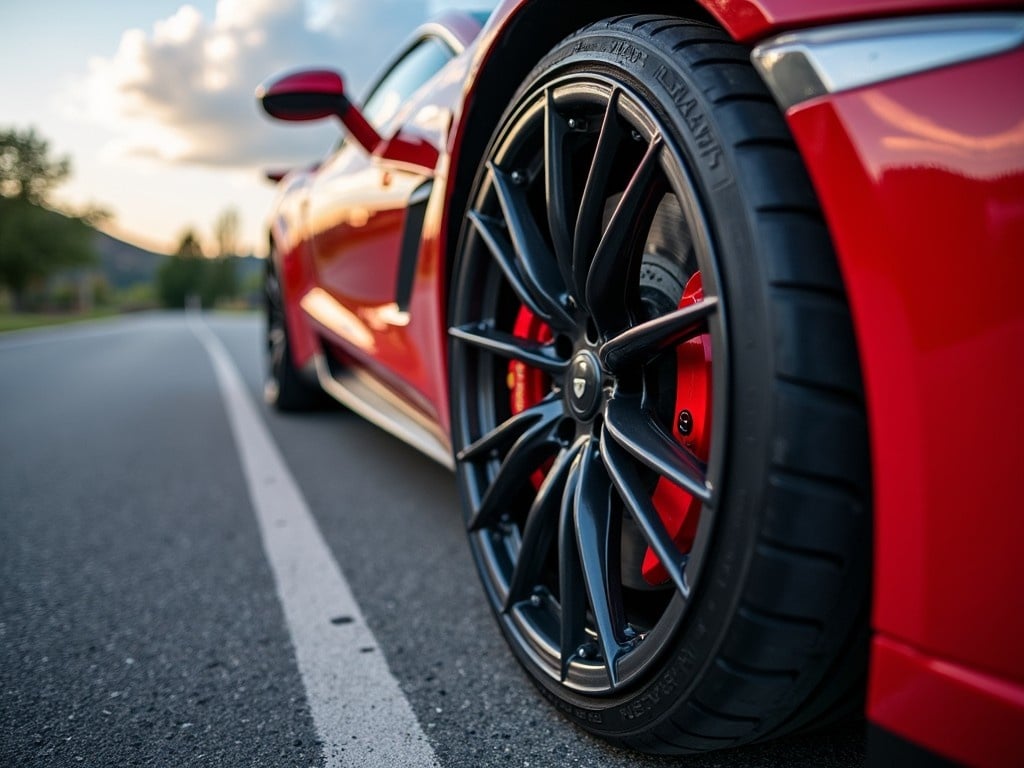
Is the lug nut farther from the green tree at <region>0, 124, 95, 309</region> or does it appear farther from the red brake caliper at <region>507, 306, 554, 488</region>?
the green tree at <region>0, 124, 95, 309</region>

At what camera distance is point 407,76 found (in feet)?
9.23

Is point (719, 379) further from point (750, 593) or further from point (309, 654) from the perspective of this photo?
point (309, 654)

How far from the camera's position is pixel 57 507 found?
109 inches

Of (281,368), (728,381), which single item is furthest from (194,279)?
(728,381)

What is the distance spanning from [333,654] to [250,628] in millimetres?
253

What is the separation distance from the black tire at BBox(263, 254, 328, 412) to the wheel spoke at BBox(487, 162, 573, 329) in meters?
2.90

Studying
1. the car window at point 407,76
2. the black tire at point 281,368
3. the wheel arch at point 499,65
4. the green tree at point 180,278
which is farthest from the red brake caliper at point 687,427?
the green tree at point 180,278

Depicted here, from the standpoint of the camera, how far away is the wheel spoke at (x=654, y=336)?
39.4 inches

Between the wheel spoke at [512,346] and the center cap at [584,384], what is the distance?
5cm

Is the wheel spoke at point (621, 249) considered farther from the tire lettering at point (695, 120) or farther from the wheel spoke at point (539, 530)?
the wheel spoke at point (539, 530)

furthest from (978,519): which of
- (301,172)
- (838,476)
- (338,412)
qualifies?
(338,412)

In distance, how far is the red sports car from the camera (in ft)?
2.41

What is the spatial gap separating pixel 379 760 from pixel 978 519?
944 millimetres

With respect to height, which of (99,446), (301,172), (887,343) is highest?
(301,172)
